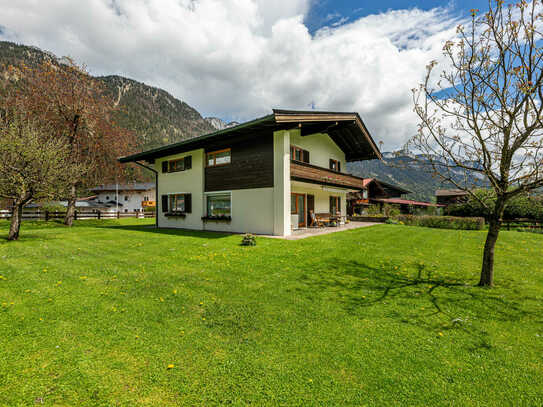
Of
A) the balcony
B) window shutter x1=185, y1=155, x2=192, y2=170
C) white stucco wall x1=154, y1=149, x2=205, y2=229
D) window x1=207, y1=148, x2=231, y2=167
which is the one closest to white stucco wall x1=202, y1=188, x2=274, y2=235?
the balcony

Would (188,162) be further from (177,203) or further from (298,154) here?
(298,154)

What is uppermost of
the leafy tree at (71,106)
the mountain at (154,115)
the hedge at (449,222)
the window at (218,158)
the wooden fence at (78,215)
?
the mountain at (154,115)

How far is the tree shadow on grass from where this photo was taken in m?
3.50

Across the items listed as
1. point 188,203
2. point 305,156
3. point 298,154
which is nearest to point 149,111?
point 188,203

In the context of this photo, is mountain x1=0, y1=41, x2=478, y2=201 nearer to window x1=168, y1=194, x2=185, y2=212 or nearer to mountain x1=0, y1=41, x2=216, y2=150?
mountain x1=0, y1=41, x2=216, y2=150

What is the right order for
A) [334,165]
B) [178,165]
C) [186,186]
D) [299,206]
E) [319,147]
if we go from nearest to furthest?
[299,206] → [186,186] → [319,147] → [178,165] → [334,165]

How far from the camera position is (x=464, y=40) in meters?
4.85

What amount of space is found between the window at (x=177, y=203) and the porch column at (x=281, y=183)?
766cm

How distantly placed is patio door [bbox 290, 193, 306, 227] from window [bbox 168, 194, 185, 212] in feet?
24.3

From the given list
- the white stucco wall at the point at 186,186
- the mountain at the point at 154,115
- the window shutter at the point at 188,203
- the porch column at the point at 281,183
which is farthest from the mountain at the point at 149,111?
the porch column at the point at 281,183

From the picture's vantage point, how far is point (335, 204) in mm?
19156

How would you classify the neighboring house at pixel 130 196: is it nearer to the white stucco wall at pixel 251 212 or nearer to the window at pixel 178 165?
the window at pixel 178 165

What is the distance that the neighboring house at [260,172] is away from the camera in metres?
11.5

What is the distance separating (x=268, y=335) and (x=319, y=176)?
1121 centimetres
